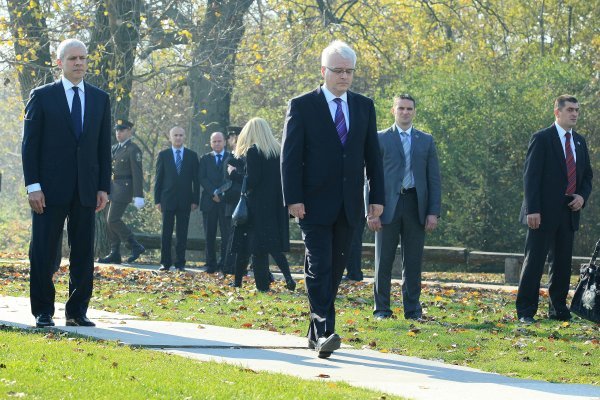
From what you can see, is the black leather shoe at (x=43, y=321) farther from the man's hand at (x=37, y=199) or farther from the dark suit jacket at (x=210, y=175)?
the dark suit jacket at (x=210, y=175)

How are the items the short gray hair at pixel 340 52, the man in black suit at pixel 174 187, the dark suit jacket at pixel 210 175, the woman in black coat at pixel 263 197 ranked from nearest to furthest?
1. the short gray hair at pixel 340 52
2. the woman in black coat at pixel 263 197
3. the dark suit jacket at pixel 210 175
4. the man in black suit at pixel 174 187

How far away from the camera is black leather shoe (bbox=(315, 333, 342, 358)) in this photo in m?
8.75

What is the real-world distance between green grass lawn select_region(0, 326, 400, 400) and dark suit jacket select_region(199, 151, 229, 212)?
434 inches

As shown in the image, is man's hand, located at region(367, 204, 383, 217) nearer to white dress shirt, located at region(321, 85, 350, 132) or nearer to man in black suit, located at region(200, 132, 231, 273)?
white dress shirt, located at region(321, 85, 350, 132)

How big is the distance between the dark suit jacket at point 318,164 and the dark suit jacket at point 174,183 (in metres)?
10.6

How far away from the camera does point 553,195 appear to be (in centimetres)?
1238

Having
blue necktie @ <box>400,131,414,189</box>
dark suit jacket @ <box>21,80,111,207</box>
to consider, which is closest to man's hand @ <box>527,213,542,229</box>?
blue necktie @ <box>400,131,414,189</box>

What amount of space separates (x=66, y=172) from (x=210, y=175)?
965 centimetres

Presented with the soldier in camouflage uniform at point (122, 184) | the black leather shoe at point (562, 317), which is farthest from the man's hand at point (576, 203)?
the soldier in camouflage uniform at point (122, 184)

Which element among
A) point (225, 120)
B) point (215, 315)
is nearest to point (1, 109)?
point (225, 120)

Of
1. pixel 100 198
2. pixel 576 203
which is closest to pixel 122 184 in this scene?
pixel 576 203

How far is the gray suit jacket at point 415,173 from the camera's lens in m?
12.1

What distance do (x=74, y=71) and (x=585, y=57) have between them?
27742mm

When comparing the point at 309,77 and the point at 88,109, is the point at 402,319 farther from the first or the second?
the point at 309,77
